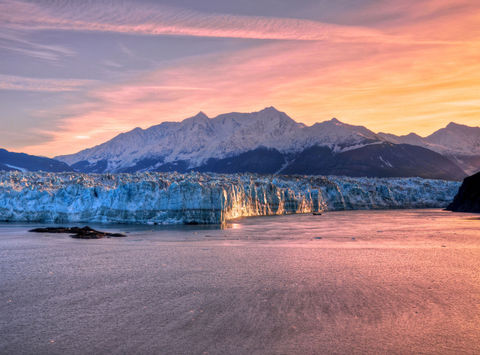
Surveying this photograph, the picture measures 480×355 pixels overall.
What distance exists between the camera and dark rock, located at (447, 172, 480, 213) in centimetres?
7119

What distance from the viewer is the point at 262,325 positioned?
10.6m

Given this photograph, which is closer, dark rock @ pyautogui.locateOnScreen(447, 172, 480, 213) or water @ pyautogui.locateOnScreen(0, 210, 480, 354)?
water @ pyautogui.locateOnScreen(0, 210, 480, 354)

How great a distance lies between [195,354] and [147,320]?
285 cm

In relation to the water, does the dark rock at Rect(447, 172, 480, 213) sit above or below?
above

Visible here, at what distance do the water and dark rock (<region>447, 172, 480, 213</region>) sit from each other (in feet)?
176

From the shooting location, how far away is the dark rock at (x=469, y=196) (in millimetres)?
71188

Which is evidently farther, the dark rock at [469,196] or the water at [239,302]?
the dark rock at [469,196]

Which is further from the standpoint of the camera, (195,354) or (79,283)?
(79,283)

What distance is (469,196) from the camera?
73375 millimetres

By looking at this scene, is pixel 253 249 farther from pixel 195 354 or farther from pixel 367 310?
pixel 195 354

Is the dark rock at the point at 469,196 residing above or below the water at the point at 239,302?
above

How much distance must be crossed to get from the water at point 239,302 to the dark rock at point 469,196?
53749 millimetres

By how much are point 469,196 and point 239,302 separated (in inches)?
2874

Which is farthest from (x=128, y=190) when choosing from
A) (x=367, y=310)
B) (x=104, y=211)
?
(x=367, y=310)
